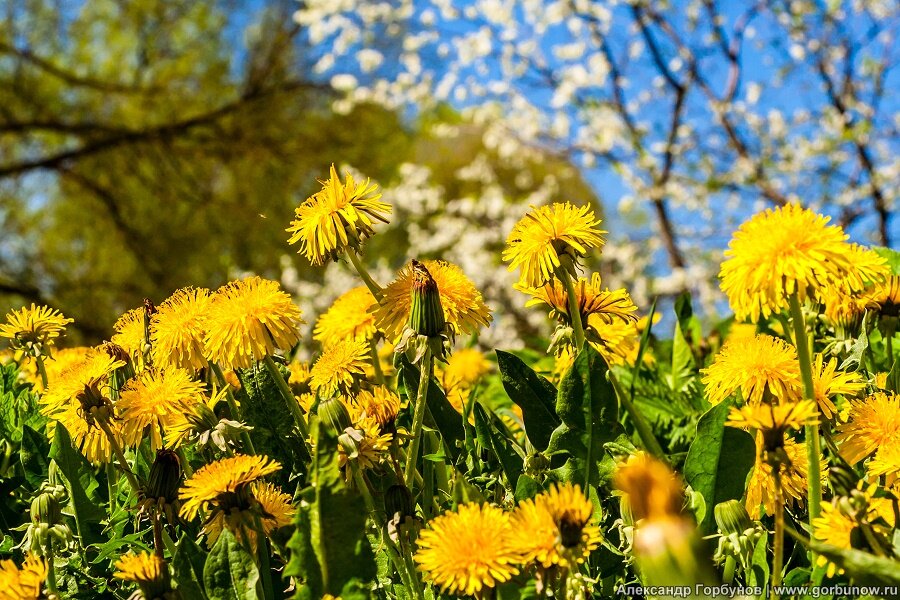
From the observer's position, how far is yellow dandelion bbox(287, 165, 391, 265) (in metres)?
1.04

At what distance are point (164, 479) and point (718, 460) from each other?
579 millimetres

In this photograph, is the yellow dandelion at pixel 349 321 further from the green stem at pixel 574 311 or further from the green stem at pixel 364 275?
the green stem at pixel 574 311

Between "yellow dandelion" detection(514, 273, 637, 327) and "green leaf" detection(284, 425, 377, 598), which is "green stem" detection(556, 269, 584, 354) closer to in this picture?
"yellow dandelion" detection(514, 273, 637, 327)

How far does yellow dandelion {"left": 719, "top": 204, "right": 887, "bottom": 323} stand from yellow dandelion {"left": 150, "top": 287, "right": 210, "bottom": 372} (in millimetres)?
611

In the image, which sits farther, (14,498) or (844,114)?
(844,114)

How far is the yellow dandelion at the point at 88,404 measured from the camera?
105 cm

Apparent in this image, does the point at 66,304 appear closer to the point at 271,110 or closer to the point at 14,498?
the point at 271,110

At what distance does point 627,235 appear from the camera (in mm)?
10727

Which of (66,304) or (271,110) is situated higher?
(271,110)

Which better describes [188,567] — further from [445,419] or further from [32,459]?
[32,459]

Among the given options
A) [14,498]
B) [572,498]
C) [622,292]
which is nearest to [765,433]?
[572,498]

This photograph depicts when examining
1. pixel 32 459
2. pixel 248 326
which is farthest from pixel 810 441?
pixel 32 459

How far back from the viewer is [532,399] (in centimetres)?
109

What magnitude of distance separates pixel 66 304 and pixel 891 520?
1228 centimetres
